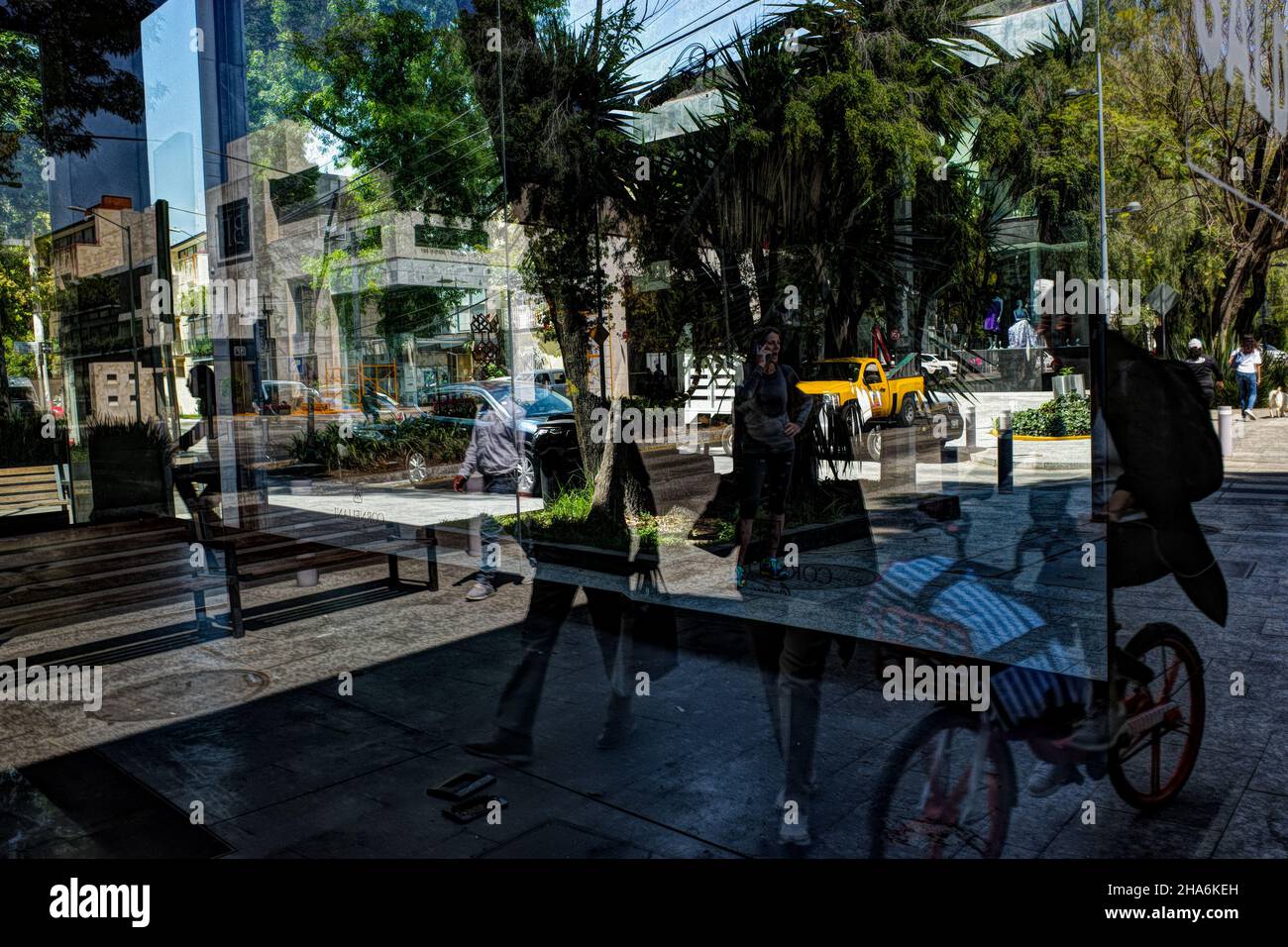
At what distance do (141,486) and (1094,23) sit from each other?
997 cm

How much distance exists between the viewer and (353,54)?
9.69m

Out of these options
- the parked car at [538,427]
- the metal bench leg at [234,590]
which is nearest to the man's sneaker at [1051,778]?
the metal bench leg at [234,590]

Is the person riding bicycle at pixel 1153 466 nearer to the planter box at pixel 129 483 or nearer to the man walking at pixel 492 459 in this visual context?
the man walking at pixel 492 459

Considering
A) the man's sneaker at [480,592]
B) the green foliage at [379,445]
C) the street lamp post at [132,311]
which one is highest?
the street lamp post at [132,311]

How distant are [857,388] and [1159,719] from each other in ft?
18.3

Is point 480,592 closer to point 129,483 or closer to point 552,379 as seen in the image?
point 552,379

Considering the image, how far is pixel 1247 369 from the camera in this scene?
52.8 feet

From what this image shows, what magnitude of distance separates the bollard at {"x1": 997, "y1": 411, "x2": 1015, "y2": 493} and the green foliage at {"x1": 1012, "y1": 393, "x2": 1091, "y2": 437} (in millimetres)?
134

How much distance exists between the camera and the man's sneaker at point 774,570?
789cm

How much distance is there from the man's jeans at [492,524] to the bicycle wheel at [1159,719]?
6046 mm

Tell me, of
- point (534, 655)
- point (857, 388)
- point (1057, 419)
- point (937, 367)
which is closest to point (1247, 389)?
point (1057, 419)

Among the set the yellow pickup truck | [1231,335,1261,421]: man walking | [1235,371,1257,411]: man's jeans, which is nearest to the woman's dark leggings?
the yellow pickup truck
